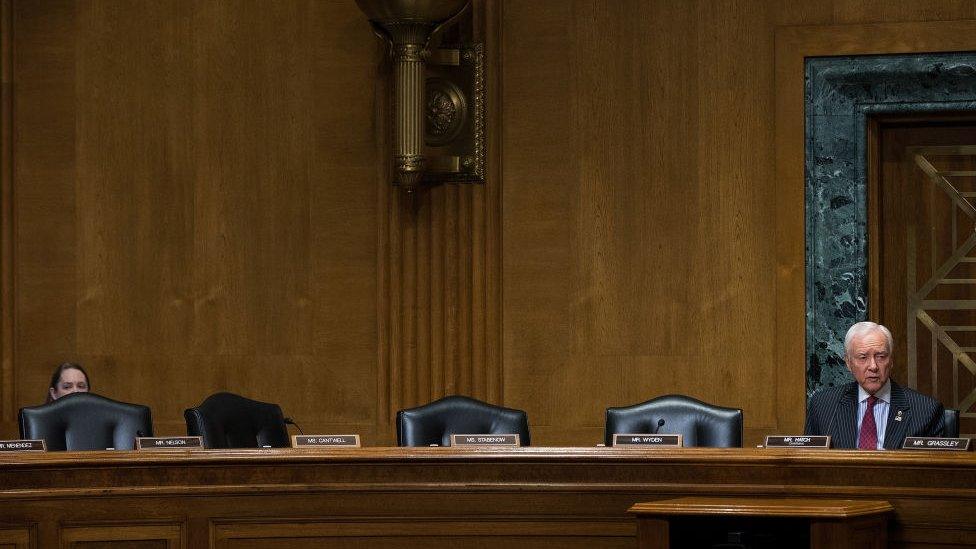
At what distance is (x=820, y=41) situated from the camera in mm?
7324

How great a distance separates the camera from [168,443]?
530cm

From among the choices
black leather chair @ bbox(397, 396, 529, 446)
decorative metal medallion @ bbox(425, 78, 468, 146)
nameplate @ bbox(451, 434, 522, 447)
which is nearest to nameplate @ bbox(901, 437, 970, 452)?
nameplate @ bbox(451, 434, 522, 447)

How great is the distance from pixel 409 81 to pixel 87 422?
221cm

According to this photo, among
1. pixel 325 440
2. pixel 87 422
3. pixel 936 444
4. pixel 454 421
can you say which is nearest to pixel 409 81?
pixel 454 421

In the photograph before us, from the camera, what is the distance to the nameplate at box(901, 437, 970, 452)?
494cm

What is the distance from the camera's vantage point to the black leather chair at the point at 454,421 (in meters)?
5.94

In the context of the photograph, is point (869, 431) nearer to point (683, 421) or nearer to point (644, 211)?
point (683, 421)

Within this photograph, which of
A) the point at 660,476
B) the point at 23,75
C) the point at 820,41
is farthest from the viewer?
the point at 23,75

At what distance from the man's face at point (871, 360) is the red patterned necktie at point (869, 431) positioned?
6 centimetres

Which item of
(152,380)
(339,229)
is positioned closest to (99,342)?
(152,380)

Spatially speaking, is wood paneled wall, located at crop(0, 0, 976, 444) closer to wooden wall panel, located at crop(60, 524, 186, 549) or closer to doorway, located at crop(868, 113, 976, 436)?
doorway, located at crop(868, 113, 976, 436)

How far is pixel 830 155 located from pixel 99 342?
11.7ft

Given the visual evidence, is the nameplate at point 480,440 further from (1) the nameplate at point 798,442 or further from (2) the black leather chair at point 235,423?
(2) the black leather chair at point 235,423

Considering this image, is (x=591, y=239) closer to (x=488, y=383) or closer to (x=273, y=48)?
(x=488, y=383)
